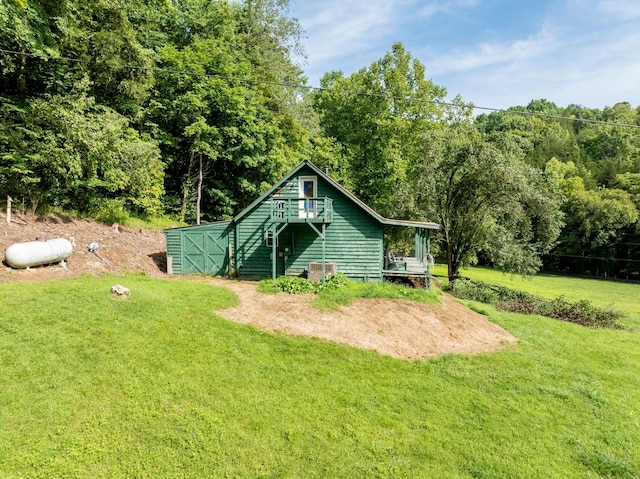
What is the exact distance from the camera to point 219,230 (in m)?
16.8

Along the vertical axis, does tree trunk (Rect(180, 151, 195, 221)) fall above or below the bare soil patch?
above

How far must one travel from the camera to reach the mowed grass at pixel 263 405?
17.1 feet

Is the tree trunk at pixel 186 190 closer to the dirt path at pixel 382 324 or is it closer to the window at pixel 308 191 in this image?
the window at pixel 308 191

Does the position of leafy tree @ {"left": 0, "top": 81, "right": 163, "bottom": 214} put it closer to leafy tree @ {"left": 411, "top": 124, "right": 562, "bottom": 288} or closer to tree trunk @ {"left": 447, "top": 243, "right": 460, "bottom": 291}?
leafy tree @ {"left": 411, "top": 124, "right": 562, "bottom": 288}

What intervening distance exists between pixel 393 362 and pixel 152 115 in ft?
77.4

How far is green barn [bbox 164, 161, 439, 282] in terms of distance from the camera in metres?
15.5

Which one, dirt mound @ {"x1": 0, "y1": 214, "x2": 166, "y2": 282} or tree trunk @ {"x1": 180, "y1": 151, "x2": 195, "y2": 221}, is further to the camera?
tree trunk @ {"x1": 180, "y1": 151, "x2": 195, "y2": 221}

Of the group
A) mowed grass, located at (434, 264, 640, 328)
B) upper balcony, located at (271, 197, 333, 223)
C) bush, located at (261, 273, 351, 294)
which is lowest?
mowed grass, located at (434, 264, 640, 328)

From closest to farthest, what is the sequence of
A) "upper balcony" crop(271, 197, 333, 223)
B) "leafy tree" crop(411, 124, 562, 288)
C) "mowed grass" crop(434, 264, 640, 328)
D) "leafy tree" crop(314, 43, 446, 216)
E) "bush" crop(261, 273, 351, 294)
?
1. "bush" crop(261, 273, 351, 294)
2. "upper balcony" crop(271, 197, 333, 223)
3. "leafy tree" crop(411, 124, 562, 288)
4. "mowed grass" crop(434, 264, 640, 328)
5. "leafy tree" crop(314, 43, 446, 216)

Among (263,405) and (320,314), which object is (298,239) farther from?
(263,405)

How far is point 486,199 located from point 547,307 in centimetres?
685

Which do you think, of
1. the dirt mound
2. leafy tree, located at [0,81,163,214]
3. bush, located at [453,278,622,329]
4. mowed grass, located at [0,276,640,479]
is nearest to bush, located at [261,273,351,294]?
mowed grass, located at [0,276,640,479]

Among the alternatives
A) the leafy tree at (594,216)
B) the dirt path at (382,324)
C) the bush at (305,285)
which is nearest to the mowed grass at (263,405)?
the dirt path at (382,324)

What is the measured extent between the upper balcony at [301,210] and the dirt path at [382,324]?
3522 millimetres
